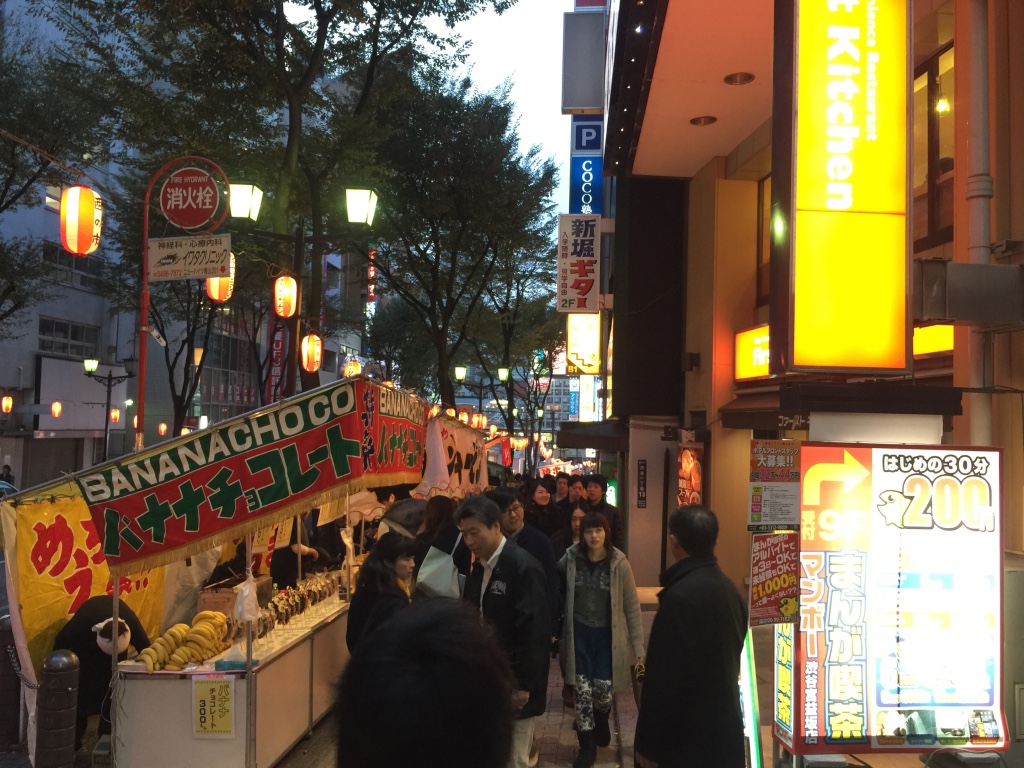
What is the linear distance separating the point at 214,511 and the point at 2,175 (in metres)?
24.8

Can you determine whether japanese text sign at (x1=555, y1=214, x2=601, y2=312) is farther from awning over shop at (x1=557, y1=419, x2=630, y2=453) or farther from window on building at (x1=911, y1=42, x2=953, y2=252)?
window on building at (x1=911, y1=42, x2=953, y2=252)

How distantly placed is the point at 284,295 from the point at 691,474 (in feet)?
27.5

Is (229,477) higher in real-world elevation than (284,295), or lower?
lower

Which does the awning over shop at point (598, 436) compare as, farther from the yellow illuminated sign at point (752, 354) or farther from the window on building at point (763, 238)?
A: the window on building at point (763, 238)

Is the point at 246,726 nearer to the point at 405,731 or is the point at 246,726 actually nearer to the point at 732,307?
the point at 405,731

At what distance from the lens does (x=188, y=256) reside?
10.7 meters

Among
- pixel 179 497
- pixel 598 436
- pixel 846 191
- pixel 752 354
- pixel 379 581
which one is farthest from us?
pixel 598 436

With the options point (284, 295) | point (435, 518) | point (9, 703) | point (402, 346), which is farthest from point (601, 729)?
point (402, 346)

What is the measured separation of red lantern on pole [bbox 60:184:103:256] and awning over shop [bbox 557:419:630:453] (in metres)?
11.1

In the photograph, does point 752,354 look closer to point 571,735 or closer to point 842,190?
point 571,735

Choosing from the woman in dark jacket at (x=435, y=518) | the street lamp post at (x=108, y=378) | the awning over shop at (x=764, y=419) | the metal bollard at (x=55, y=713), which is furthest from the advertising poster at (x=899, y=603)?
the street lamp post at (x=108, y=378)

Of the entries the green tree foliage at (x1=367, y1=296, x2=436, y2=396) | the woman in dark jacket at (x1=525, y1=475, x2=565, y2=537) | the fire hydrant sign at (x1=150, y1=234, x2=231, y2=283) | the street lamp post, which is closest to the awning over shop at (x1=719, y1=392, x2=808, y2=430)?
the fire hydrant sign at (x1=150, y1=234, x2=231, y2=283)

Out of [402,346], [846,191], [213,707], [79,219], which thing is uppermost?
[402,346]

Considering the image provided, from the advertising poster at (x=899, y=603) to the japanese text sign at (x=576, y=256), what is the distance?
60.0 feet
